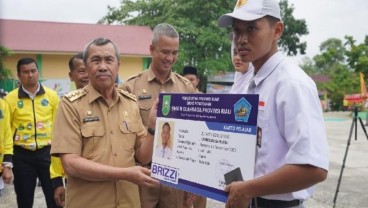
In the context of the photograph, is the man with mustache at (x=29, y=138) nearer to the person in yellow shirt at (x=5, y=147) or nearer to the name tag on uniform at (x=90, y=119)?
the person in yellow shirt at (x=5, y=147)

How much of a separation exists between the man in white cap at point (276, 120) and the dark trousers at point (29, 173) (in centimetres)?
312

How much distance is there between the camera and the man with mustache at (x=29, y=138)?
4.21 meters

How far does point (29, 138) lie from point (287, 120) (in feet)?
11.4

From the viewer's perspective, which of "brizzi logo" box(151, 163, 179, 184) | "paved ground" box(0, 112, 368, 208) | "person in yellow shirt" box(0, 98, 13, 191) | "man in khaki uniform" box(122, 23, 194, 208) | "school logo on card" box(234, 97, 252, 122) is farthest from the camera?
"paved ground" box(0, 112, 368, 208)

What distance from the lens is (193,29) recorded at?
2038cm

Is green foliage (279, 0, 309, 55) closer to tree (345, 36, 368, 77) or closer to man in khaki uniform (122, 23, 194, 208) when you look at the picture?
tree (345, 36, 368, 77)

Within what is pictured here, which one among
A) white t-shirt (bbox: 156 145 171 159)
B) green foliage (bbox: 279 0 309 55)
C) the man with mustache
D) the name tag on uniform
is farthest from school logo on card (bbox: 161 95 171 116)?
green foliage (bbox: 279 0 309 55)

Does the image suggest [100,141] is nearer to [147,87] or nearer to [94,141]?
[94,141]

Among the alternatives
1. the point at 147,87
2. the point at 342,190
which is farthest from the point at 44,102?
the point at 342,190

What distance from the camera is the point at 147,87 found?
3.15m

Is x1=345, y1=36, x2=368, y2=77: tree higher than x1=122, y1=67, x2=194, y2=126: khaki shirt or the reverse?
higher

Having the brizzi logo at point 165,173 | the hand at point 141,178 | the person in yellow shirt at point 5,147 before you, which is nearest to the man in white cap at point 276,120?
the brizzi logo at point 165,173

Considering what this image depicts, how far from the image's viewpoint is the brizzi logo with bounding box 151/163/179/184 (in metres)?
1.99

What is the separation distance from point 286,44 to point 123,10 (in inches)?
614
